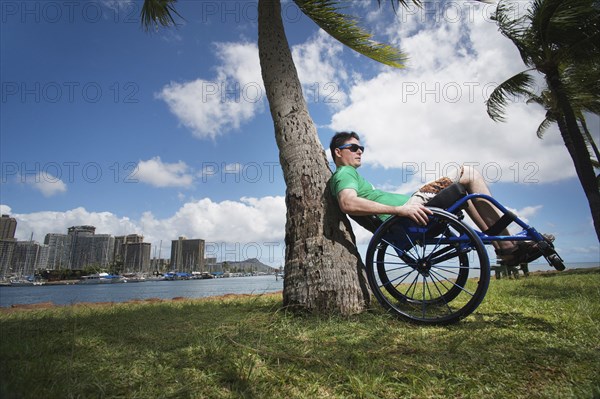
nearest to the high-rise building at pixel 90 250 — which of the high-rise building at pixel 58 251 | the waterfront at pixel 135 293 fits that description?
the high-rise building at pixel 58 251

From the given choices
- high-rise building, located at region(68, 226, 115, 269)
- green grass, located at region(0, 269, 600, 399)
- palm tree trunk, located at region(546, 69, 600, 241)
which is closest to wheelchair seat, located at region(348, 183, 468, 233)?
green grass, located at region(0, 269, 600, 399)

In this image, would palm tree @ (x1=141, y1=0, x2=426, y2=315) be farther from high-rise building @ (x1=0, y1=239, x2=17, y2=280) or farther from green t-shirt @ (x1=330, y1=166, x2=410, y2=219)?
high-rise building @ (x1=0, y1=239, x2=17, y2=280)

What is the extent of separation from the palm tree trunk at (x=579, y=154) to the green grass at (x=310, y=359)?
1074 centimetres

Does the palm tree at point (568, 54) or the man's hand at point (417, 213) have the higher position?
the palm tree at point (568, 54)

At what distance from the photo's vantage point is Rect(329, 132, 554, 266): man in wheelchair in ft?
9.32

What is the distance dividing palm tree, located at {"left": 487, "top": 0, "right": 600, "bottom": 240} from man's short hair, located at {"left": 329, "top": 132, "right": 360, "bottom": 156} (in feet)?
35.9

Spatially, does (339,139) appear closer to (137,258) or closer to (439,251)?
(439,251)

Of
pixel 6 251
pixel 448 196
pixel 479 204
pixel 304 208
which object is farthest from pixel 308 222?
pixel 6 251

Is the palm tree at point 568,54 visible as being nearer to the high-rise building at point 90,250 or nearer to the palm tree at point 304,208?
the palm tree at point 304,208

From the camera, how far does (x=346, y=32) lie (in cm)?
591

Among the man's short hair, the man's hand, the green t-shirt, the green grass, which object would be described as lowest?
the green grass

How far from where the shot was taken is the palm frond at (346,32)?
5.65 m

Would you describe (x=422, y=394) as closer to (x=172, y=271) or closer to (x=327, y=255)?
(x=327, y=255)

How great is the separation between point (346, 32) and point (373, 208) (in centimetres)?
418
